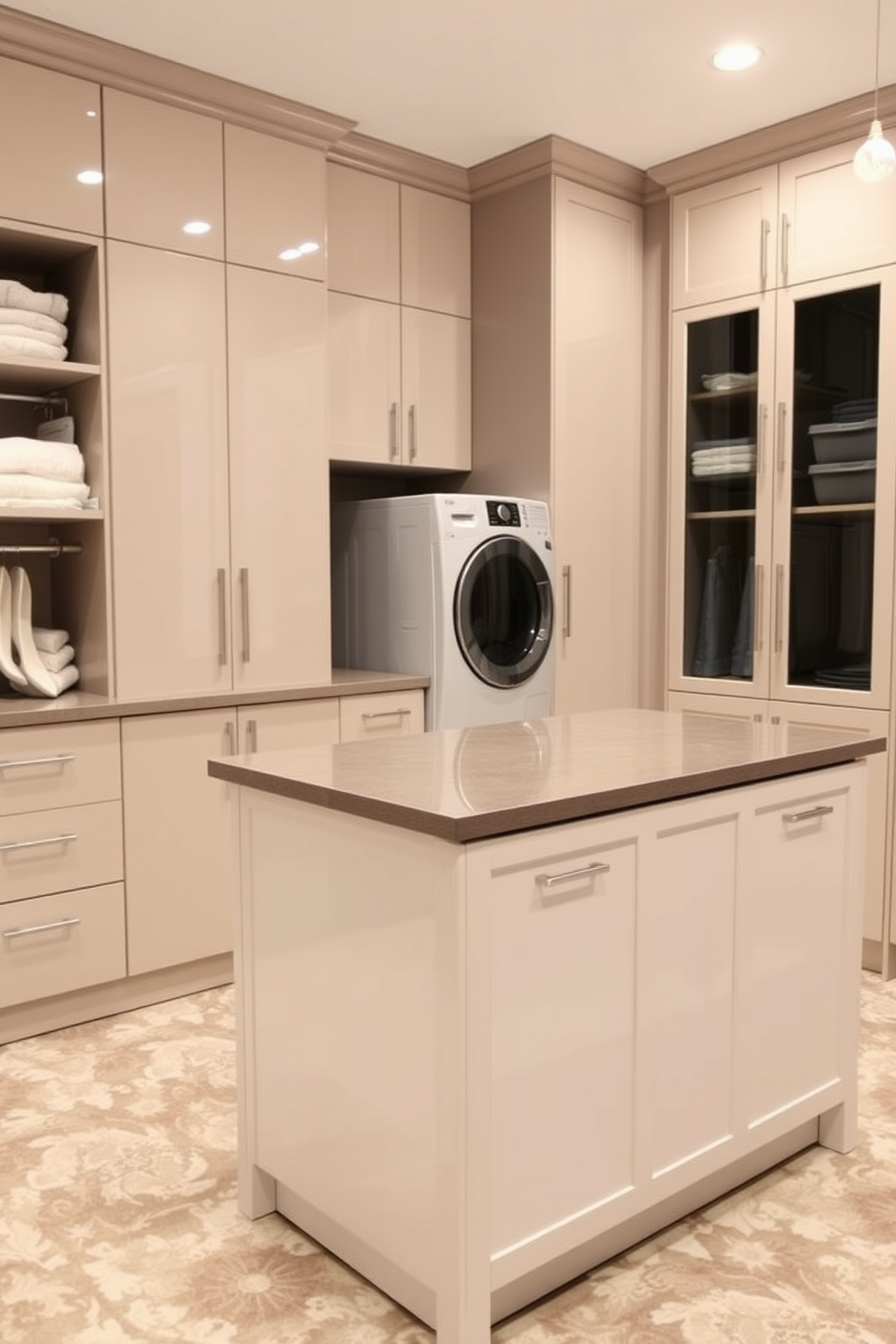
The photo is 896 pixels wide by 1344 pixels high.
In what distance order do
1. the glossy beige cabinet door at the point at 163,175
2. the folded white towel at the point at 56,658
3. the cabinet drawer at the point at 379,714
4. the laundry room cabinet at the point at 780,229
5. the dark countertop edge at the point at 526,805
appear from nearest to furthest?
the dark countertop edge at the point at 526,805 → the glossy beige cabinet door at the point at 163,175 → the folded white towel at the point at 56,658 → the laundry room cabinet at the point at 780,229 → the cabinet drawer at the point at 379,714

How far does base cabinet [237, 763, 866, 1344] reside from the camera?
1.68m

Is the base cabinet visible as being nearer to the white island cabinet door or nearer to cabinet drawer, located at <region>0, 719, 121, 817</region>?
the white island cabinet door

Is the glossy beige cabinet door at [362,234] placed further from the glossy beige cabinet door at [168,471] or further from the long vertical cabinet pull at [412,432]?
the glossy beige cabinet door at [168,471]

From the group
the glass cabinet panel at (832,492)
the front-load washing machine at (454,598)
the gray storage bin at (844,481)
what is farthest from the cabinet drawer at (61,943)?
the gray storage bin at (844,481)

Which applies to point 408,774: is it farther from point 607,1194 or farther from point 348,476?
point 348,476

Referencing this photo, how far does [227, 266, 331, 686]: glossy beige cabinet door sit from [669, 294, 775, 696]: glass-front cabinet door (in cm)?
128

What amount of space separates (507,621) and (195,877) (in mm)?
1337

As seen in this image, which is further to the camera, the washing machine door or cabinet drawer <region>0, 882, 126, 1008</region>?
the washing machine door

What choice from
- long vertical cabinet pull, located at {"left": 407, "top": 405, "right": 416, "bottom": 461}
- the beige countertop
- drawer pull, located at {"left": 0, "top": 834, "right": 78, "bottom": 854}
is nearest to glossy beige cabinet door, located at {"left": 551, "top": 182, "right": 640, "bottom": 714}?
long vertical cabinet pull, located at {"left": 407, "top": 405, "right": 416, "bottom": 461}

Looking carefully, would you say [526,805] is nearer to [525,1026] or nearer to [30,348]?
[525,1026]

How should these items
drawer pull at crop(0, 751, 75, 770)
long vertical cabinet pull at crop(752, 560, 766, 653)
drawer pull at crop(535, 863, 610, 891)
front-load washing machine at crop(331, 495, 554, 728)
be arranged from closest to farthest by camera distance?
1. drawer pull at crop(535, 863, 610, 891)
2. drawer pull at crop(0, 751, 75, 770)
3. front-load washing machine at crop(331, 495, 554, 728)
4. long vertical cabinet pull at crop(752, 560, 766, 653)

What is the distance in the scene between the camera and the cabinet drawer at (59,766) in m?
2.92

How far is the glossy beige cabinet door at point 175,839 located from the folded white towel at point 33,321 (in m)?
1.07

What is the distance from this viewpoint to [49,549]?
3.20 meters
